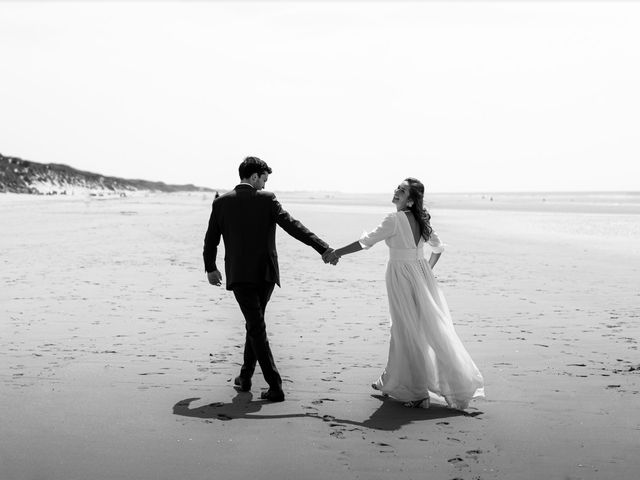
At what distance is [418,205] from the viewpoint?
6289 millimetres

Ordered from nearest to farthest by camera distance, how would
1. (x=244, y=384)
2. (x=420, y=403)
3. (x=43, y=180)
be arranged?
1. (x=420, y=403)
2. (x=244, y=384)
3. (x=43, y=180)

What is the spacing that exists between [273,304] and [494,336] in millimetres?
3611

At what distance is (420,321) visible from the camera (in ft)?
20.6

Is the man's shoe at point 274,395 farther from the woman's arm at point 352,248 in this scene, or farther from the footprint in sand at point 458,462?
the footprint in sand at point 458,462

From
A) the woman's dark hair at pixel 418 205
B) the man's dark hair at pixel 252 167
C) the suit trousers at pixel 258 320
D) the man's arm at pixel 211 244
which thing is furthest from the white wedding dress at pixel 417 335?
the man's arm at pixel 211 244

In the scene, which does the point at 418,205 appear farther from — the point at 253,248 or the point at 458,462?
the point at 458,462

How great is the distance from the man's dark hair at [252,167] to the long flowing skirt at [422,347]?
4.27ft

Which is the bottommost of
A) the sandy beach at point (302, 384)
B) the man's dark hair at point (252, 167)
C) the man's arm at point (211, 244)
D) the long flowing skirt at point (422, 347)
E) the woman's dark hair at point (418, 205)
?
the sandy beach at point (302, 384)

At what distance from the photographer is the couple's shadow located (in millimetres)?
5586

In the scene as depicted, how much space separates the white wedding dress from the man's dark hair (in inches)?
39.4

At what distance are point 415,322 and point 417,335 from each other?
0.11 meters

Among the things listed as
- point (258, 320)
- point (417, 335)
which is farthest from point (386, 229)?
point (258, 320)

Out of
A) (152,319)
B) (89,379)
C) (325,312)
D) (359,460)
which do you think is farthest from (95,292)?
(359,460)

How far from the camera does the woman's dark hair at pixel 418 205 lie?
20.5 ft
